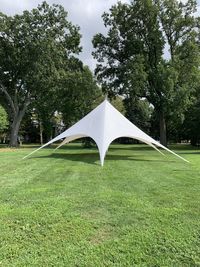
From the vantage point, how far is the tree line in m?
26.9

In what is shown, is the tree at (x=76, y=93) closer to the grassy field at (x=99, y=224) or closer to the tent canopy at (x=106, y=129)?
the tent canopy at (x=106, y=129)

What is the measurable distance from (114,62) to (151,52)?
3.41 meters

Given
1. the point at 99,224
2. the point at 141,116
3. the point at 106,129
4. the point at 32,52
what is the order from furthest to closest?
the point at 141,116 → the point at 32,52 → the point at 106,129 → the point at 99,224

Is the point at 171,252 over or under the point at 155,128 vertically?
under

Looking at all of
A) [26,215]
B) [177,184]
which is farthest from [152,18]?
Answer: [26,215]

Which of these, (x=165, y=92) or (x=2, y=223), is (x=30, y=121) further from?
(x=2, y=223)

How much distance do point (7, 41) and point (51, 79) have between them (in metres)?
5.40

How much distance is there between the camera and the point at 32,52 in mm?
28859

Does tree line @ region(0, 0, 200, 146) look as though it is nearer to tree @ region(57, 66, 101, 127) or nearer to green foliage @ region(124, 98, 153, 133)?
tree @ region(57, 66, 101, 127)

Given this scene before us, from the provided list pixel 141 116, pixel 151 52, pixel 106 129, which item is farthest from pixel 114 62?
pixel 141 116

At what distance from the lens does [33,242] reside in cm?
402

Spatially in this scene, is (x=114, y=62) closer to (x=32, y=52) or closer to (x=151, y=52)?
(x=151, y=52)

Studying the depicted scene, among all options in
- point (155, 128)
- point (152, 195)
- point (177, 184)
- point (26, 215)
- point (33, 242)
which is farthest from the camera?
point (155, 128)

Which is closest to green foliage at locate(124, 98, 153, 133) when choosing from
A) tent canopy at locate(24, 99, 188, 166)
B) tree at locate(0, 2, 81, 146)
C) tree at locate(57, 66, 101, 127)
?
tree at locate(57, 66, 101, 127)
